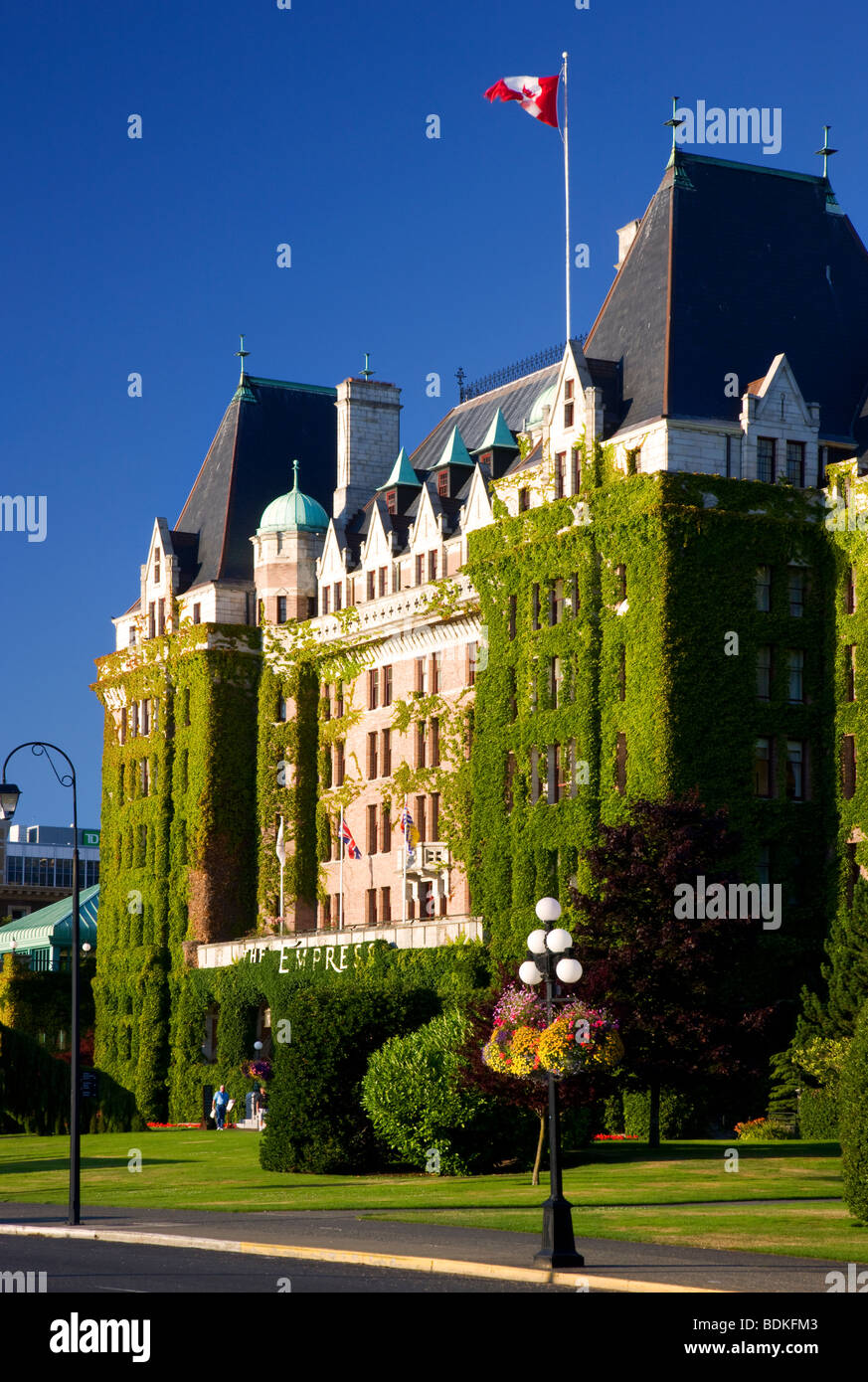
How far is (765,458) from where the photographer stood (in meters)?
65.6

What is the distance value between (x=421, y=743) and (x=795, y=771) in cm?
1760

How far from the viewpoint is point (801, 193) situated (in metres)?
71.1

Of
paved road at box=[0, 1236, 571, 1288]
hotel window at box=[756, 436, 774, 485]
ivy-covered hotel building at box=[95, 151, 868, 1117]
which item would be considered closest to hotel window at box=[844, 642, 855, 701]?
ivy-covered hotel building at box=[95, 151, 868, 1117]

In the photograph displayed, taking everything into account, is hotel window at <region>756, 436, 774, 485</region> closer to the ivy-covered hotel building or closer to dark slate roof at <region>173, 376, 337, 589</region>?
the ivy-covered hotel building

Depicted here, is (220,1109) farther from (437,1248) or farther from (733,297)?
→ (437,1248)

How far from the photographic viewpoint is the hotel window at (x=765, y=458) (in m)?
65.3

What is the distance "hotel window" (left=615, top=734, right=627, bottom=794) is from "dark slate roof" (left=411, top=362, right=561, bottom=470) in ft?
66.1

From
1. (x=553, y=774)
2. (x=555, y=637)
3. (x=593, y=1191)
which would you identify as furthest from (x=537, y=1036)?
(x=555, y=637)

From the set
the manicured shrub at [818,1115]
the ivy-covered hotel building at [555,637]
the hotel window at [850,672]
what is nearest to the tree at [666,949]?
the manicured shrub at [818,1115]

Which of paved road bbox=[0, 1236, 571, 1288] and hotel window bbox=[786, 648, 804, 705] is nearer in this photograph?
paved road bbox=[0, 1236, 571, 1288]

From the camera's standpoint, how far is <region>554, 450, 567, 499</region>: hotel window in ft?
224

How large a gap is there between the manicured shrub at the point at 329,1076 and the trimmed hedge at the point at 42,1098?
30.3m

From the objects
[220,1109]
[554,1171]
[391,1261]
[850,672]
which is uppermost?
[850,672]
